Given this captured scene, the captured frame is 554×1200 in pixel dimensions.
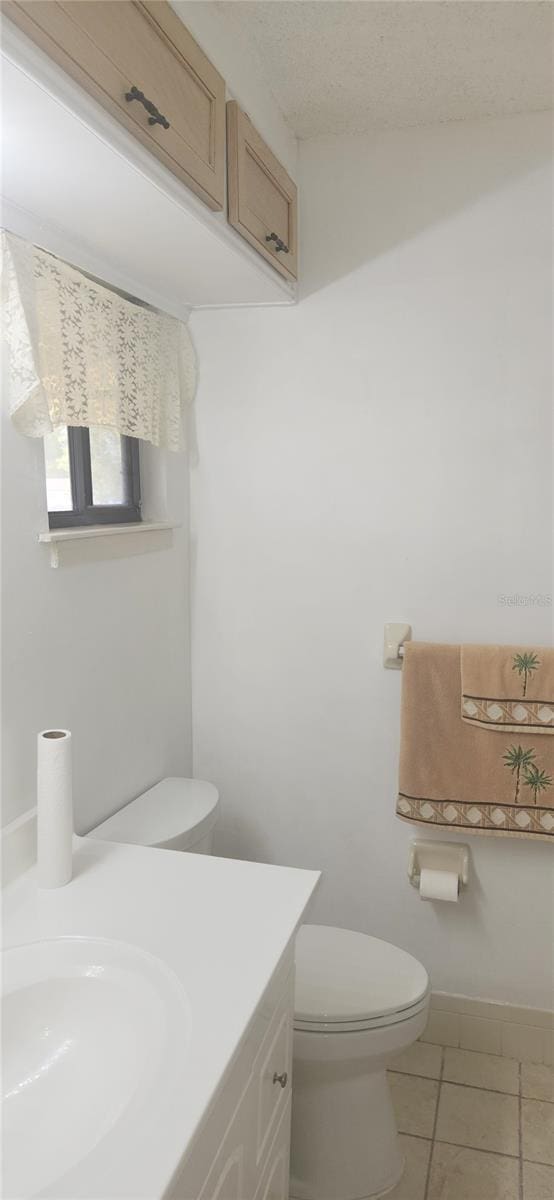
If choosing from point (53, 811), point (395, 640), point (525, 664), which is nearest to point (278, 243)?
point (395, 640)

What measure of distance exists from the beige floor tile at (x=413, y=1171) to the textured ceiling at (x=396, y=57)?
7.48 feet

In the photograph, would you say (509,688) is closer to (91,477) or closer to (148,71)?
(91,477)

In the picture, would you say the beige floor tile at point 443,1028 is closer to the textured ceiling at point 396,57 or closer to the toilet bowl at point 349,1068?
the toilet bowl at point 349,1068

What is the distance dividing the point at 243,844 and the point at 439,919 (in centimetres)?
55

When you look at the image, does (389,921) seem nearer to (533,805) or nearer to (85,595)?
(533,805)

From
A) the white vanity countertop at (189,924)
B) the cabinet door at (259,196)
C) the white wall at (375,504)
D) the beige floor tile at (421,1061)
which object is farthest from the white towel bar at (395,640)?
the beige floor tile at (421,1061)

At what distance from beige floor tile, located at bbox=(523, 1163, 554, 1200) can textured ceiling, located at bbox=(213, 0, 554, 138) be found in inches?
90.0

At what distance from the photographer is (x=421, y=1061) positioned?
2.02 metres

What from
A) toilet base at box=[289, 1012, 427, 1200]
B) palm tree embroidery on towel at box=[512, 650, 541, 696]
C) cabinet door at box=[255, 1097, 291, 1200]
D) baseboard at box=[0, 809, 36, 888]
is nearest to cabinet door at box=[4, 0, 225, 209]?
baseboard at box=[0, 809, 36, 888]

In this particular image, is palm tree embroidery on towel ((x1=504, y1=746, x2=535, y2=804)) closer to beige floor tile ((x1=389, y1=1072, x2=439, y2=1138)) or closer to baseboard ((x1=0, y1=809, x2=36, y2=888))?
beige floor tile ((x1=389, y1=1072, x2=439, y2=1138))

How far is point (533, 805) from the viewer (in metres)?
1.88

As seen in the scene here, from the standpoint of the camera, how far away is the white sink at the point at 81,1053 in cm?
83

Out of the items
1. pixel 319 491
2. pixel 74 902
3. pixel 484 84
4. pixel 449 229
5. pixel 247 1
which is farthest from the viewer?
pixel 319 491


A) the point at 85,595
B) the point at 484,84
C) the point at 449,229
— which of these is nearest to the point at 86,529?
the point at 85,595
